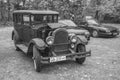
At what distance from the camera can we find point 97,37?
1062cm

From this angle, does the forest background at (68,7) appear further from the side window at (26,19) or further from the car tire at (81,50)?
the car tire at (81,50)

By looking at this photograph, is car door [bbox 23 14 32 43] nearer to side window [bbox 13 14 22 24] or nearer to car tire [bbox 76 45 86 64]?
side window [bbox 13 14 22 24]

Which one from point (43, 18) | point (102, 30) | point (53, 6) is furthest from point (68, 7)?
point (43, 18)

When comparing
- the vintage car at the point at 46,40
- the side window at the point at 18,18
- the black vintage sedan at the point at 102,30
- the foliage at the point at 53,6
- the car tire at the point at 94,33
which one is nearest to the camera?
the vintage car at the point at 46,40

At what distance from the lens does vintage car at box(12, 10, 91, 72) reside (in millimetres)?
4445

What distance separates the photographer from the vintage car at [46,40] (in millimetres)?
4445

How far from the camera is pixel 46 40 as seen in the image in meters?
4.73

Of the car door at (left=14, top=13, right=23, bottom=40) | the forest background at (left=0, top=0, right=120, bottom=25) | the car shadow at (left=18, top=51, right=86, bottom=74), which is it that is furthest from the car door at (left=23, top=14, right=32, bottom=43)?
the forest background at (left=0, top=0, right=120, bottom=25)

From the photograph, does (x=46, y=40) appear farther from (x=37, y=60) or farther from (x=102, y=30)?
(x=102, y=30)

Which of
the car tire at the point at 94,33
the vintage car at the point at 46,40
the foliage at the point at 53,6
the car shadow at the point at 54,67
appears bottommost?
the car shadow at the point at 54,67

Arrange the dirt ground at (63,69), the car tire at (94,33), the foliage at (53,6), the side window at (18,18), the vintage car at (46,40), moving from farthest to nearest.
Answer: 1. the foliage at (53,6)
2. the car tire at (94,33)
3. the side window at (18,18)
4. the vintage car at (46,40)
5. the dirt ground at (63,69)

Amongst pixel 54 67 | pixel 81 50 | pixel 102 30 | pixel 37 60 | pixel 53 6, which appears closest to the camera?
pixel 37 60

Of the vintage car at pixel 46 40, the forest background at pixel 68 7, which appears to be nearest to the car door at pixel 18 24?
the vintage car at pixel 46 40

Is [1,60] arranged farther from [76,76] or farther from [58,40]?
[76,76]
